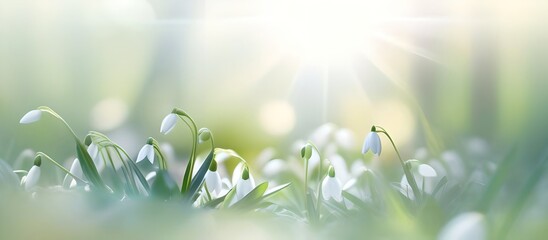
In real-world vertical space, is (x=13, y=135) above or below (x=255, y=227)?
below

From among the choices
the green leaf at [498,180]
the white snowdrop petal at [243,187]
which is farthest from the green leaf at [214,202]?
the green leaf at [498,180]

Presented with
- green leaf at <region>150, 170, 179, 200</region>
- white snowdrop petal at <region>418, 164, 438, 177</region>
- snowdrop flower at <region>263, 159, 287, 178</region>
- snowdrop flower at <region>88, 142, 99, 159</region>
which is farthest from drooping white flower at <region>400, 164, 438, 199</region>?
snowdrop flower at <region>88, 142, 99, 159</region>

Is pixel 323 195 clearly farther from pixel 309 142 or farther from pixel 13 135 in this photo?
pixel 13 135

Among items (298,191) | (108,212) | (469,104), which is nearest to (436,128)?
(469,104)

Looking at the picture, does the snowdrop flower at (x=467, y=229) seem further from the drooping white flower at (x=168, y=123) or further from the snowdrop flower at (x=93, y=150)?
the snowdrop flower at (x=93, y=150)

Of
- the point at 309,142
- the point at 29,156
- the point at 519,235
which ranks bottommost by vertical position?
the point at 29,156

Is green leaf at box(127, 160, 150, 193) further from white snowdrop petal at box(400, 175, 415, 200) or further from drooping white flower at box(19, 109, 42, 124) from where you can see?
white snowdrop petal at box(400, 175, 415, 200)
